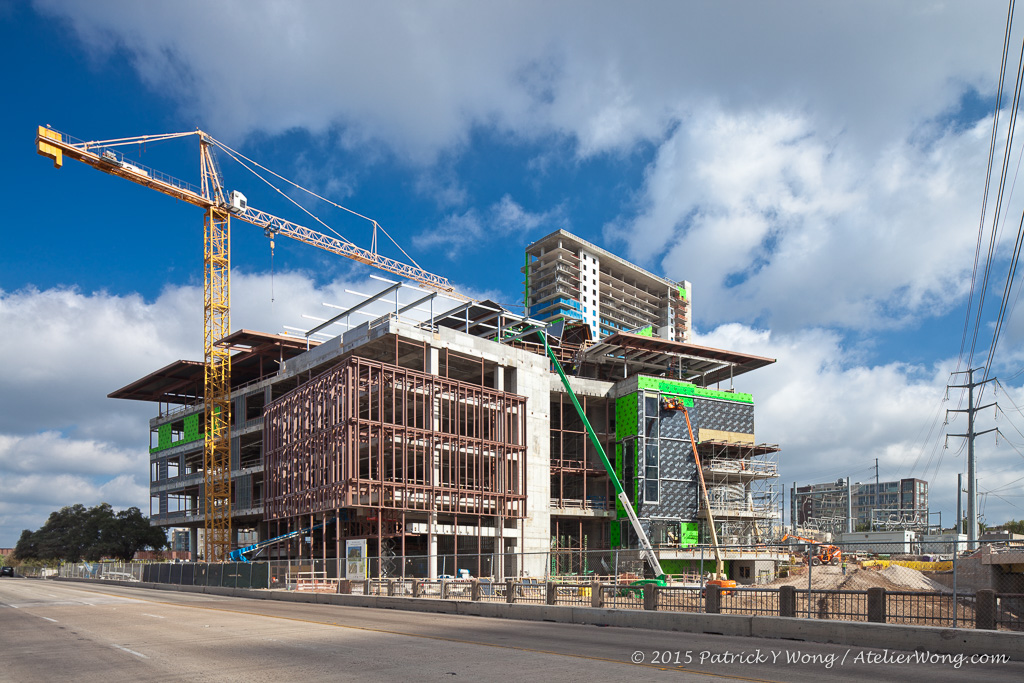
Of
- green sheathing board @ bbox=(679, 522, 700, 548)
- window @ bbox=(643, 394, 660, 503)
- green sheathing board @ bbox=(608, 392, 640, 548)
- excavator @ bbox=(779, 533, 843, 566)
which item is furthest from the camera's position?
green sheathing board @ bbox=(608, 392, 640, 548)

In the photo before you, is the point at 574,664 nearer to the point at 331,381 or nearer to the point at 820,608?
the point at 820,608

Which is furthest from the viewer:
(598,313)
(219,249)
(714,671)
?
(598,313)

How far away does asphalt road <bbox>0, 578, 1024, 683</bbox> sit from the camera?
473 inches

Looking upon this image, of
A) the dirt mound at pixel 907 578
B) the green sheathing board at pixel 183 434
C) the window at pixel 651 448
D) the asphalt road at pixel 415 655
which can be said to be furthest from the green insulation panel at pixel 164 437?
the dirt mound at pixel 907 578

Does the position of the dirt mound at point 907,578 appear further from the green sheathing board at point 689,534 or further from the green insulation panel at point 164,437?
the green insulation panel at point 164,437

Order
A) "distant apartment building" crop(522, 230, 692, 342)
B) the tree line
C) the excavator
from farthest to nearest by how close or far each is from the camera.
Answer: "distant apartment building" crop(522, 230, 692, 342) → the tree line → the excavator

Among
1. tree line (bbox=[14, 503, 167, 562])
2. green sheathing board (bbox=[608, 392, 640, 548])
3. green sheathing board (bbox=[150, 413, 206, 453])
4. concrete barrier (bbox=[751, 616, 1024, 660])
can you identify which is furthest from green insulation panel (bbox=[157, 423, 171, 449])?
concrete barrier (bbox=[751, 616, 1024, 660])

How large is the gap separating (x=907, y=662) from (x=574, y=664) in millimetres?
5906

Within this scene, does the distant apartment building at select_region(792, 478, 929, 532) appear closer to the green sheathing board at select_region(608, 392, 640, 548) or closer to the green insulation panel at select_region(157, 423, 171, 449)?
the green sheathing board at select_region(608, 392, 640, 548)

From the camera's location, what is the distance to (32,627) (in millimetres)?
21062

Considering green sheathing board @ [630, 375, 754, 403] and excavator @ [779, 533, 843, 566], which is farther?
green sheathing board @ [630, 375, 754, 403]

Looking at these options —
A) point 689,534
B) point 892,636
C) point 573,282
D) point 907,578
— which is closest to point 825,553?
point 907,578

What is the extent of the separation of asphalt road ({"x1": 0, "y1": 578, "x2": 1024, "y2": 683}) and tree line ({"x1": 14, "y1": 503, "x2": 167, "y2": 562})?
107 meters

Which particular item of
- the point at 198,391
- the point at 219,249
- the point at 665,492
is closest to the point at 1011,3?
the point at 665,492
